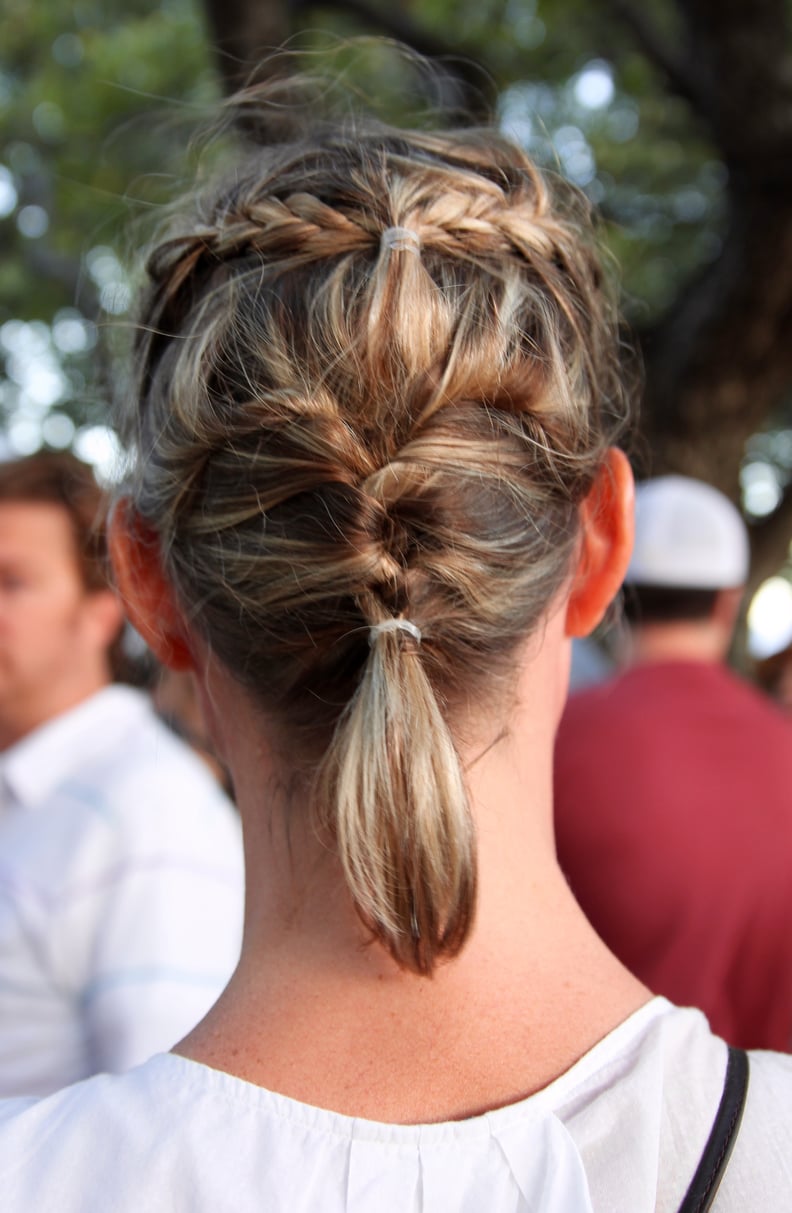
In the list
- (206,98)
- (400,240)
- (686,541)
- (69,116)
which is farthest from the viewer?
(69,116)

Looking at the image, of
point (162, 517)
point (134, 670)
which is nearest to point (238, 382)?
point (162, 517)

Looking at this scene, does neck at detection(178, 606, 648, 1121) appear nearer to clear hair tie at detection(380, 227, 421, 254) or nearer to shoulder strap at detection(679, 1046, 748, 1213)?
shoulder strap at detection(679, 1046, 748, 1213)

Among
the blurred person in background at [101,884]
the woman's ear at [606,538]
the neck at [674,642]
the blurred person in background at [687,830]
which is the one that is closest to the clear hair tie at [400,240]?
the woman's ear at [606,538]

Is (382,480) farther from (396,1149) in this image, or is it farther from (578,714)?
(578,714)

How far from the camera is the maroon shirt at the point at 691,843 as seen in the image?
2.24m

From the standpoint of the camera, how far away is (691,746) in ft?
8.05

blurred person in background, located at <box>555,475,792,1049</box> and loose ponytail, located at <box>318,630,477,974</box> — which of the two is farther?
blurred person in background, located at <box>555,475,792,1049</box>

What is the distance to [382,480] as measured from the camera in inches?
38.4

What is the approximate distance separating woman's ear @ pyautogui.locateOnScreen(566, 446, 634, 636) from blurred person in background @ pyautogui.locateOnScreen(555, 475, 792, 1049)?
1.29 metres

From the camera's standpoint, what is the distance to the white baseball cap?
2.85m

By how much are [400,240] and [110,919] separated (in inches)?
50.2

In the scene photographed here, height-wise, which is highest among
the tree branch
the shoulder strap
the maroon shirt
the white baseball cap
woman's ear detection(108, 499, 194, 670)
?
the tree branch

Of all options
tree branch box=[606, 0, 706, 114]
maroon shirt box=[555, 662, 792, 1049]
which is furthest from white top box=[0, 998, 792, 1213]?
tree branch box=[606, 0, 706, 114]

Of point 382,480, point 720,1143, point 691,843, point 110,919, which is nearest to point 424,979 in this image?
point 720,1143
